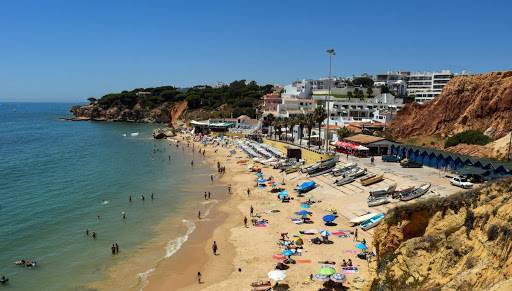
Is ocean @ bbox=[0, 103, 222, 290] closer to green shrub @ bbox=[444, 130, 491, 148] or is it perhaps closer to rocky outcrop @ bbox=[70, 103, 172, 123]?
green shrub @ bbox=[444, 130, 491, 148]

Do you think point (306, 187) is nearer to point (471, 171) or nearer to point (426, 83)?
point (471, 171)

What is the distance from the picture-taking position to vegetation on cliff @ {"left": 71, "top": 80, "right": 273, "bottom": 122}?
126 metres

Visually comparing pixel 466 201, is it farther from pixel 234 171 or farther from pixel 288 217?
pixel 234 171

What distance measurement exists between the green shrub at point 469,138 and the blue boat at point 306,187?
21811mm

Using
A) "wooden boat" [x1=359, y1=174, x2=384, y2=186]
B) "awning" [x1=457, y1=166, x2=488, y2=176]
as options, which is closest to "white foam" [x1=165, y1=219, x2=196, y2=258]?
"wooden boat" [x1=359, y1=174, x2=384, y2=186]

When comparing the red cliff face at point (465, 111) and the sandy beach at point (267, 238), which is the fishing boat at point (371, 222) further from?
the red cliff face at point (465, 111)

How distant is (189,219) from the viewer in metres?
34.9

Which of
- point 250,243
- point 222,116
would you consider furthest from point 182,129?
point 250,243

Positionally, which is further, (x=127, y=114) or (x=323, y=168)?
(x=127, y=114)

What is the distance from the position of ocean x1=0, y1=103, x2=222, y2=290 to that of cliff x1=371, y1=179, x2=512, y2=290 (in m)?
14.7

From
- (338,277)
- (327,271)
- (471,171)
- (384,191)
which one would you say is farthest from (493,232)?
(471,171)

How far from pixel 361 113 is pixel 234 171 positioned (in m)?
37.6

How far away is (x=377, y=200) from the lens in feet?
108

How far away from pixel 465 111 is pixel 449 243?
52537 millimetres
